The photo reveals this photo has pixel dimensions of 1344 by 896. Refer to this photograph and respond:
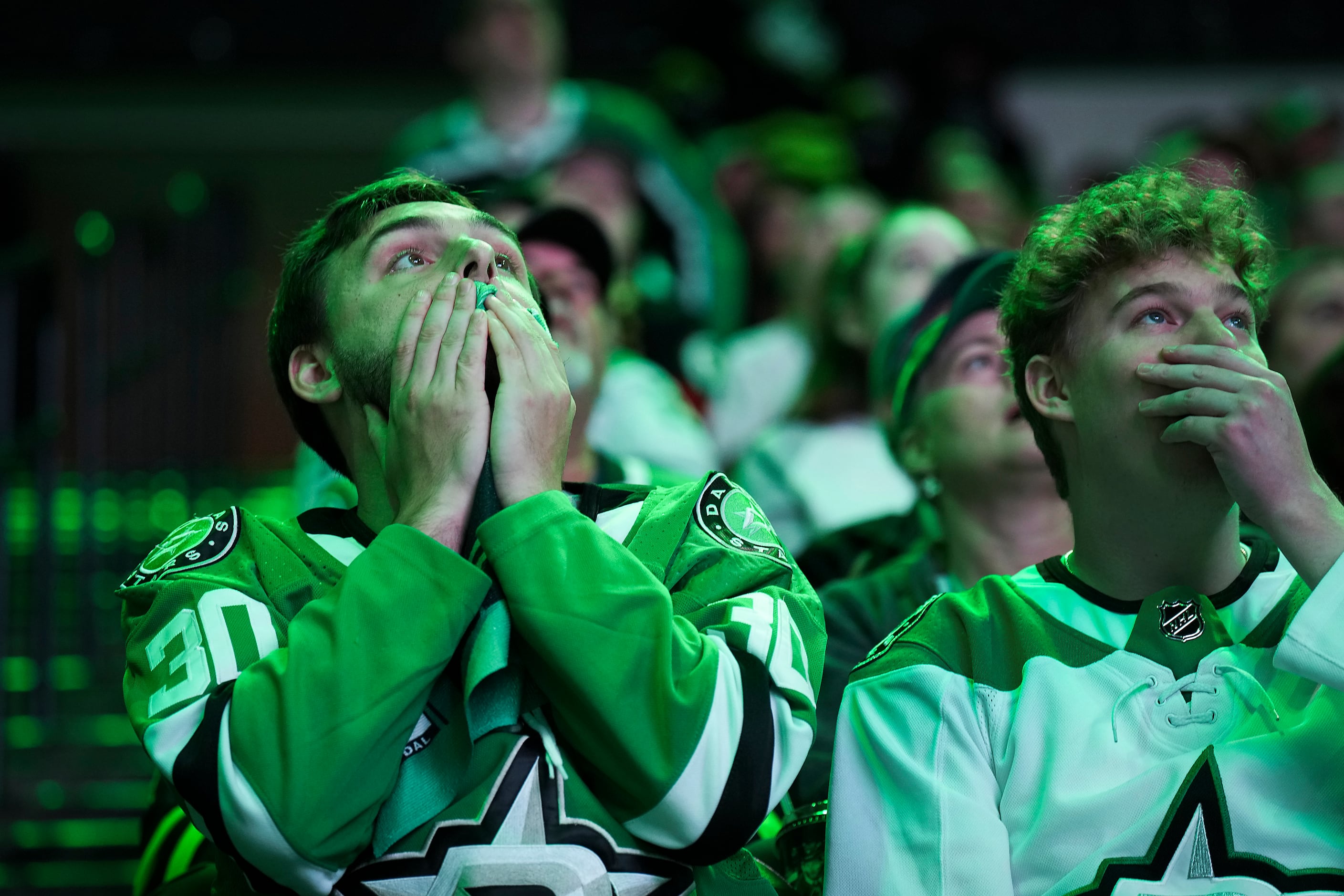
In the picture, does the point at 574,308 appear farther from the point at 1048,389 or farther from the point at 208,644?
the point at 208,644

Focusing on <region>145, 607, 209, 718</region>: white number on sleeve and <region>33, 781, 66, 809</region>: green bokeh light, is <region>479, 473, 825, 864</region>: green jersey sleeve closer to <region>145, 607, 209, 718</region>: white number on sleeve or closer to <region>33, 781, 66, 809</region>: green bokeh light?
<region>145, 607, 209, 718</region>: white number on sleeve

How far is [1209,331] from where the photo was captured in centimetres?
166

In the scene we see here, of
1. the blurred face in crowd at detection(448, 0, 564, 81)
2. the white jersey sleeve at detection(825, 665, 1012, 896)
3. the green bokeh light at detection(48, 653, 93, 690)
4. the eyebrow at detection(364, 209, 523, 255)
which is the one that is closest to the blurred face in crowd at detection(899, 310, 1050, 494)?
the white jersey sleeve at detection(825, 665, 1012, 896)

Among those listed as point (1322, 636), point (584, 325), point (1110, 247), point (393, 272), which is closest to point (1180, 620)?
point (1322, 636)

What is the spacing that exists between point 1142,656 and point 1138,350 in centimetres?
35

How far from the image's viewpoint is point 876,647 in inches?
68.9

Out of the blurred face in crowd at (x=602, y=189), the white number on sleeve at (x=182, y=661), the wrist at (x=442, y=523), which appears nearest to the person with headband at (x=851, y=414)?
the blurred face in crowd at (x=602, y=189)

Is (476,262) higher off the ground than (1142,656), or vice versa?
(476,262)

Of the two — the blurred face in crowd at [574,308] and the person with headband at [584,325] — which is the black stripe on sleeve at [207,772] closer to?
the person with headband at [584,325]

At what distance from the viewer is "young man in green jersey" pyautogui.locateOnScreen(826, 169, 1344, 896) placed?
60.7 inches

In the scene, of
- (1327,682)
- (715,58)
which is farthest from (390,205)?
(715,58)

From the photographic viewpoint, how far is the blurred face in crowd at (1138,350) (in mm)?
1653

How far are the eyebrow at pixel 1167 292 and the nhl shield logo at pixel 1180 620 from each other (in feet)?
1.15

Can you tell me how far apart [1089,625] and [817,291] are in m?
3.08
